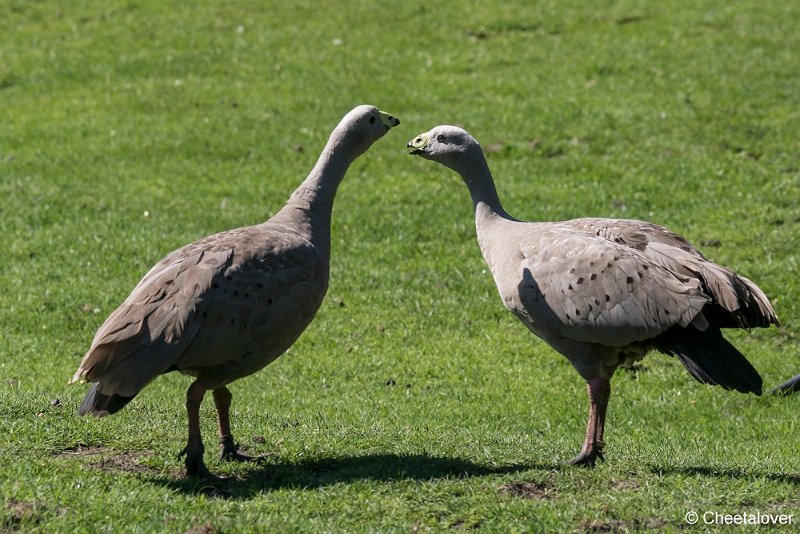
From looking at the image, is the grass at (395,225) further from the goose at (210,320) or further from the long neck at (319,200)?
the long neck at (319,200)

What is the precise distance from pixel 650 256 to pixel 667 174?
787 cm

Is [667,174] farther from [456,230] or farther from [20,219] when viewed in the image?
[20,219]

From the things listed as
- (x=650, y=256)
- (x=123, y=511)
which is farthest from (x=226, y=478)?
(x=650, y=256)

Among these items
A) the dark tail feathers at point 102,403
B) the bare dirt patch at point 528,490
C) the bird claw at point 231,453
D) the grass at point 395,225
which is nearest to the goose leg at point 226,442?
the bird claw at point 231,453

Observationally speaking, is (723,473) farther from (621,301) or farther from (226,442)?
(226,442)

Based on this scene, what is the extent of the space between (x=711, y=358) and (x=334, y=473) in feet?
8.46

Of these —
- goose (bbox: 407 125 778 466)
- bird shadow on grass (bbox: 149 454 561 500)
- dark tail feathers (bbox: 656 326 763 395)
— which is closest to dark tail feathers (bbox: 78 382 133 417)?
bird shadow on grass (bbox: 149 454 561 500)

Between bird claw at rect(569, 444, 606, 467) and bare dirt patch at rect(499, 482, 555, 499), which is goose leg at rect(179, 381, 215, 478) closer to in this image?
bare dirt patch at rect(499, 482, 555, 499)

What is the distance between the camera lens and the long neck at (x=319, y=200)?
8.23 meters

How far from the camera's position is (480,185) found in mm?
9016

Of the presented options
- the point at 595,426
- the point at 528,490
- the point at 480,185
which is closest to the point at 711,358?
the point at 595,426

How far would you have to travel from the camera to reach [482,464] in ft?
25.4

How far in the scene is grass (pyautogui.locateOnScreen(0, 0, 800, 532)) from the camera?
7059 mm

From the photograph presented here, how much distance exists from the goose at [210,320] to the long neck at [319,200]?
0.43ft
